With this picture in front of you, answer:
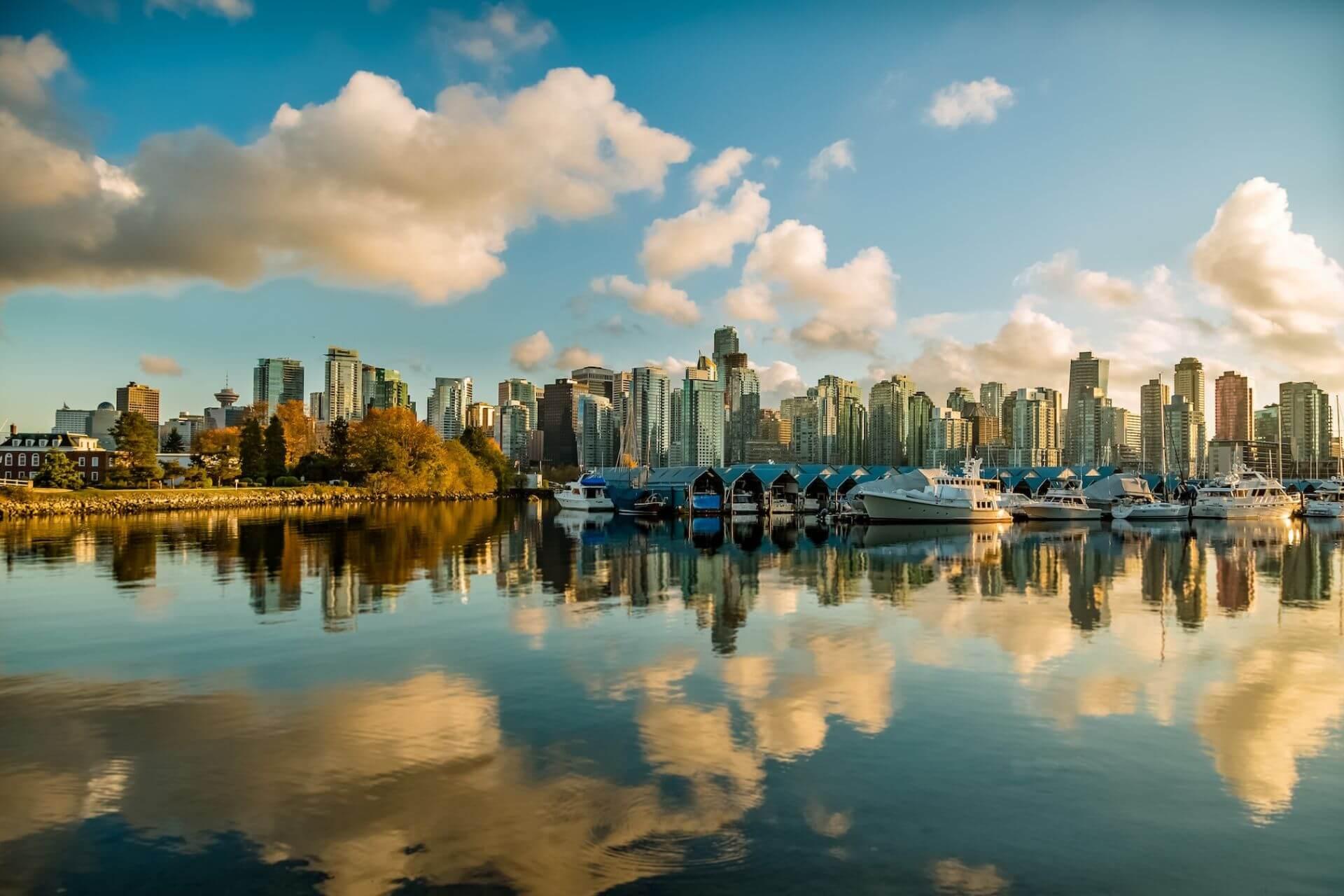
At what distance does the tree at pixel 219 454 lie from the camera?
388ft

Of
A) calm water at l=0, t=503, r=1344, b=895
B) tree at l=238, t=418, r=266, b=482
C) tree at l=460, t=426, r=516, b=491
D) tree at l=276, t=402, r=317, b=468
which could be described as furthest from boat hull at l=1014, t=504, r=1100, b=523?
tree at l=276, t=402, r=317, b=468

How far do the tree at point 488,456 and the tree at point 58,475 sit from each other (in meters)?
A: 60.7

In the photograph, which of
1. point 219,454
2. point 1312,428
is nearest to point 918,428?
point 1312,428

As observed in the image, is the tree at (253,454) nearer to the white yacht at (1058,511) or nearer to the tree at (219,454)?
the tree at (219,454)

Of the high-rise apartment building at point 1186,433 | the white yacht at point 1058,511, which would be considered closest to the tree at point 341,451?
the white yacht at point 1058,511

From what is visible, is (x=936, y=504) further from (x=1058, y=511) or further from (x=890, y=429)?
(x=890, y=429)

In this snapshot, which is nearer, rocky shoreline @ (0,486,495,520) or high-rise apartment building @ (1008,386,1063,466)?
rocky shoreline @ (0,486,495,520)

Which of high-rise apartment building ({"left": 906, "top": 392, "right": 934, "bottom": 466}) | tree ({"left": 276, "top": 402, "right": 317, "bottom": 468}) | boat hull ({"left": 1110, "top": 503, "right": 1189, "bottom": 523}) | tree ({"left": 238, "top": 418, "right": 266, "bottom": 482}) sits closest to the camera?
boat hull ({"left": 1110, "top": 503, "right": 1189, "bottom": 523})

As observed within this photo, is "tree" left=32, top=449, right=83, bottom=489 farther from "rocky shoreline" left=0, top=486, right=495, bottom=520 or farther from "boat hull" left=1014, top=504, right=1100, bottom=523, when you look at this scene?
"boat hull" left=1014, top=504, right=1100, bottom=523

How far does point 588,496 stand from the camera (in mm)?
96438

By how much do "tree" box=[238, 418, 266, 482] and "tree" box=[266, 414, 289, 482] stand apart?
719 mm

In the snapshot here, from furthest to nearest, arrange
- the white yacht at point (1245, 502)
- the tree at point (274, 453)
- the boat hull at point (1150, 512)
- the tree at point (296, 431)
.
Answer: the tree at point (296, 431) < the tree at point (274, 453) < the white yacht at point (1245, 502) < the boat hull at point (1150, 512)

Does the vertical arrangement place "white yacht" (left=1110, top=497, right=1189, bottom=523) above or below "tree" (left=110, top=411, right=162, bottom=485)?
below

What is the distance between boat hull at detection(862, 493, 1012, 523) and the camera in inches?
2731
